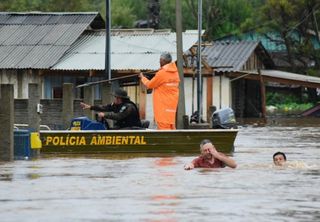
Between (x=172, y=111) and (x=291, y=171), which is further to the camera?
(x=172, y=111)

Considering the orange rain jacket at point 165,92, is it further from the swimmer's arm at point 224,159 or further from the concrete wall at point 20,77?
the concrete wall at point 20,77

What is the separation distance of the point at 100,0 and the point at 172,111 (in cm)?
7003

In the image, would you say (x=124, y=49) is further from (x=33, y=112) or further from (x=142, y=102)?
(x=33, y=112)

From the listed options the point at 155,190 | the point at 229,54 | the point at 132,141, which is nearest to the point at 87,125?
the point at 132,141

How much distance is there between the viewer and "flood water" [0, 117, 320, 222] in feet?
40.3

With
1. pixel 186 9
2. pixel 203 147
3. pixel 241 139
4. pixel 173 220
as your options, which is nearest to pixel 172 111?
pixel 203 147

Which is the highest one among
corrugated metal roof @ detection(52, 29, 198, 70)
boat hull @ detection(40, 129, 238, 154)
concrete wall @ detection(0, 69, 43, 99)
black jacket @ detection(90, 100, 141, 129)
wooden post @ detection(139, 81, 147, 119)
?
corrugated metal roof @ detection(52, 29, 198, 70)

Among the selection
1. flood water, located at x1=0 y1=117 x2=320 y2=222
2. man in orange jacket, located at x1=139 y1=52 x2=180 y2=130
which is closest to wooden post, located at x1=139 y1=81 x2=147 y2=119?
man in orange jacket, located at x1=139 y1=52 x2=180 y2=130

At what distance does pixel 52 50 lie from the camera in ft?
136

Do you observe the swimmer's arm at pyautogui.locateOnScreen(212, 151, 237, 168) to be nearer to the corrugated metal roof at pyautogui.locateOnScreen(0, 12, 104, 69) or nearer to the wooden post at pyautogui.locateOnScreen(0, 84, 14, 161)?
the wooden post at pyautogui.locateOnScreen(0, 84, 14, 161)

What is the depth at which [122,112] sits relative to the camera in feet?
73.3

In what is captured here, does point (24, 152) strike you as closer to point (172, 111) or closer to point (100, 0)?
point (172, 111)

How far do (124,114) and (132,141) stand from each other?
551 millimetres

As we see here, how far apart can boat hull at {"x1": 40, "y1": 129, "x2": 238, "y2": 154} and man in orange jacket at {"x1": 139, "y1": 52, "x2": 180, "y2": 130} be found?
56cm
